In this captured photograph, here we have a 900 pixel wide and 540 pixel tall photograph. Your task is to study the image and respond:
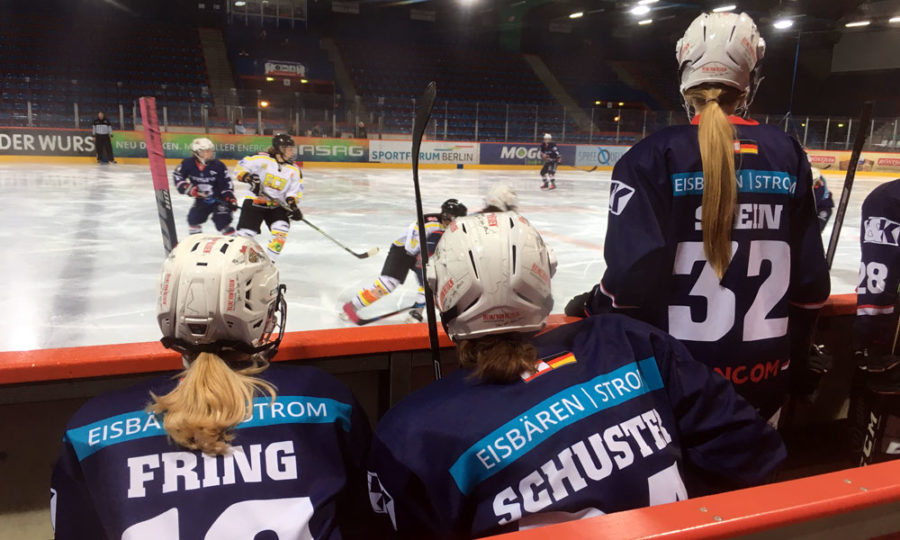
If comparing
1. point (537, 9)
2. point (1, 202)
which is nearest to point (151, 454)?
point (1, 202)

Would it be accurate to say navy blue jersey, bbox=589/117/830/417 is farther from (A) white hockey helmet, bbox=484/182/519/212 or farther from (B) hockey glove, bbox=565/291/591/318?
(A) white hockey helmet, bbox=484/182/519/212

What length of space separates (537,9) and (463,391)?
23739mm

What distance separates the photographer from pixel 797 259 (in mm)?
1562

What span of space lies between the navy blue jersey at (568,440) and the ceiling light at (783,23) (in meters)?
20.6

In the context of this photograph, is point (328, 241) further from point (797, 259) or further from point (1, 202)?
point (797, 259)

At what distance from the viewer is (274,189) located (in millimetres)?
5879

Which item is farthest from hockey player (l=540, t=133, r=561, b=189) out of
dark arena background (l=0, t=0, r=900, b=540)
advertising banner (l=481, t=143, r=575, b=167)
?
advertising banner (l=481, t=143, r=575, b=167)

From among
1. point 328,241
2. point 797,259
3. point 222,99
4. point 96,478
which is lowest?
point 328,241

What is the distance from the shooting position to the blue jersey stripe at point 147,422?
103 cm

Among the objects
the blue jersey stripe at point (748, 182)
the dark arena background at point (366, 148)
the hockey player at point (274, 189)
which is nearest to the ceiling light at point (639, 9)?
the dark arena background at point (366, 148)

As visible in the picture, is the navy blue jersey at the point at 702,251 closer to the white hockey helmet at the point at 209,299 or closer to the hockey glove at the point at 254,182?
the white hockey helmet at the point at 209,299

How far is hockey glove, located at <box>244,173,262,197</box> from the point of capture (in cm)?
579

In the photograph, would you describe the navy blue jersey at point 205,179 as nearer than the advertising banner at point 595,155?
Yes

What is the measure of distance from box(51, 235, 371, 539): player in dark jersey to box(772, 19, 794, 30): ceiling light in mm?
20767
